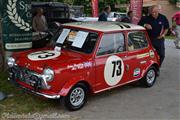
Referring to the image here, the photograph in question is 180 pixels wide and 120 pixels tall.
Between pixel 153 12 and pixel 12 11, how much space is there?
3.56 metres

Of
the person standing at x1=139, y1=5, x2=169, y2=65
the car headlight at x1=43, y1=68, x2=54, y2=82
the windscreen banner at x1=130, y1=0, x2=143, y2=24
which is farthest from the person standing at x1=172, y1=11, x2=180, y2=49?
the car headlight at x1=43, y1=68, x2=54, y2=82

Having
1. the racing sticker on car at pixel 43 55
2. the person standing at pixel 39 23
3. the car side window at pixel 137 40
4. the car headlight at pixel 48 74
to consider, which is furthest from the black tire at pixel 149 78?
the person standing at pixel 39 23

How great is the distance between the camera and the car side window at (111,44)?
6598mm

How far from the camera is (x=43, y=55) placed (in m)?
6.34

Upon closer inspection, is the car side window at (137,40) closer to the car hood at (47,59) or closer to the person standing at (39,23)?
the car hood at (47,59)

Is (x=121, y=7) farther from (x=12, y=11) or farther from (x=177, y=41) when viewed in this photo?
(x=12, y=11)

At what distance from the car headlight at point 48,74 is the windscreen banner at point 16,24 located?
253 cm

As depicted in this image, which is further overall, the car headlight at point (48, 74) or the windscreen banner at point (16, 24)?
the windscreen banner at point (16, 24)

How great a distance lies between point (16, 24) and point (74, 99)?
2.77 meters

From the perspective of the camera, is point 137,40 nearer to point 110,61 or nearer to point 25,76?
point 110,61

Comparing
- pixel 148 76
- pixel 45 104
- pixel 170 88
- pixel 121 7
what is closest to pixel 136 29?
pixel 148 76

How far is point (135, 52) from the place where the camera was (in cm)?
739

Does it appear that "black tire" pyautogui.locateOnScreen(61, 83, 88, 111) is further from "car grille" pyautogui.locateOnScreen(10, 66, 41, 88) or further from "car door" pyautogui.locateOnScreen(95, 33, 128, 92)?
"car grille" pyautogui.locateOnScreen(10, 66, 41, 88)

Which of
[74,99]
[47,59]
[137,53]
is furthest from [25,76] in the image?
[137,53]
